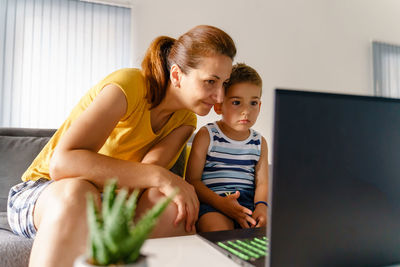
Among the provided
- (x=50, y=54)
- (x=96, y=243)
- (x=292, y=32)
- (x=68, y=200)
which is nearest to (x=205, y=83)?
(x=68, y=200)

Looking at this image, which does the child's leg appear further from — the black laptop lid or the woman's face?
the black laptop lid

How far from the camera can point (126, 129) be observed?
1206mm

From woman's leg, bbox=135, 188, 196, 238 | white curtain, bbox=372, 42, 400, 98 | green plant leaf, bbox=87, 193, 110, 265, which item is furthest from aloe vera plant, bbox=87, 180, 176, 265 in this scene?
white curtain, bbox=372, 42, 400, 98

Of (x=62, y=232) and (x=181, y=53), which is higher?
(x=181, y=53)

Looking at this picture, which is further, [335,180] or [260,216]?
[260,216]

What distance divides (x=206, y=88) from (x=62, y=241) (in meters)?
0.72

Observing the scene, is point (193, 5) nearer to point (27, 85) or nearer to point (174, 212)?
point (27, 85)

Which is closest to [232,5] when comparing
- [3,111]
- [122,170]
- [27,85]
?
[27,85]

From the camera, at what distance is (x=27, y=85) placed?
3.00 meters

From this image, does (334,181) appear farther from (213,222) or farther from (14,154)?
(14,154)

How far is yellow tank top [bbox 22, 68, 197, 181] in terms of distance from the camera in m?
1.10

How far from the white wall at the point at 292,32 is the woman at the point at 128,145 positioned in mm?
2118

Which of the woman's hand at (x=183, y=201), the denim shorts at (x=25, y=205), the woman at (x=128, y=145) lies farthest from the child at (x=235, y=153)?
the denim shorts at (x=25, y=205)

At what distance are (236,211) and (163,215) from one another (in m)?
0.34
